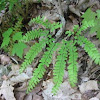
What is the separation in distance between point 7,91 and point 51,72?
80 cm

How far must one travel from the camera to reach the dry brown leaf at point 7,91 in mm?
2475

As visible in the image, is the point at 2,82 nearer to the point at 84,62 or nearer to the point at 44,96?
the point at 44,96

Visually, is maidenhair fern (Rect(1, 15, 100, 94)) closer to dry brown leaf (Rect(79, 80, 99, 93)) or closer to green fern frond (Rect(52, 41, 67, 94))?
green fern frond (Rect(52, 41, 67, 94))

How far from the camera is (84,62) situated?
99.9 inches

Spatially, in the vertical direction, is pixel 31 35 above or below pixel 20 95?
above

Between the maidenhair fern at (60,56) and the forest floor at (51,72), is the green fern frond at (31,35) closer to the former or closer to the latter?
the maidenhair fern at (60,56)

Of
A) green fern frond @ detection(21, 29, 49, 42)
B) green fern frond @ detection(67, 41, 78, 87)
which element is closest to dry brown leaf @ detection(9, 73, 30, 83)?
green fern frond @ detection(21, 29, 49, 42)

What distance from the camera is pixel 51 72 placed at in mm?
2590

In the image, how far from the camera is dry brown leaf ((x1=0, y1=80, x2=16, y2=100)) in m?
2.47

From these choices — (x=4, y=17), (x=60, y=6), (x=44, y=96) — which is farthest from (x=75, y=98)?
(x=4, y=17)

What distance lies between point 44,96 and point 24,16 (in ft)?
5.48

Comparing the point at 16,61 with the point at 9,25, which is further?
the point at 9,25

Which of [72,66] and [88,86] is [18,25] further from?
[88,86]

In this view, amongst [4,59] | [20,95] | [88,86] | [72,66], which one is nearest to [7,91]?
[20,95]
